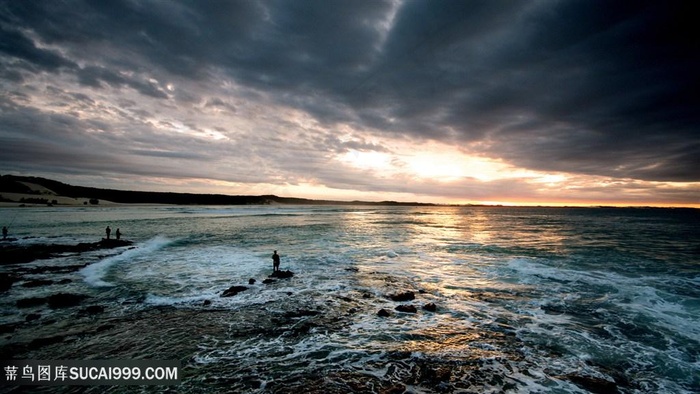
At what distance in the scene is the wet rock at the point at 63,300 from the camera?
12.6 metres

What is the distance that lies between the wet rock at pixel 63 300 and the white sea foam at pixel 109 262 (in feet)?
8.41

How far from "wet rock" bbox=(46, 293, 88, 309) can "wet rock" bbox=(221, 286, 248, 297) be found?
608 cm

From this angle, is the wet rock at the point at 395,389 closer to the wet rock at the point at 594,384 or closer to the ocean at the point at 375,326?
the ocean at the point at 375,326

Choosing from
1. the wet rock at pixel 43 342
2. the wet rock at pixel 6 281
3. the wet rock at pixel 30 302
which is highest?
the wet rock at pixel 43 342

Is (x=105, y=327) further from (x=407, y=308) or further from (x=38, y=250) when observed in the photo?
(x=38, y=250)

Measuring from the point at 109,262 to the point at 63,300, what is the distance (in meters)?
10.3

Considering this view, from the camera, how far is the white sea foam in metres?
16.8

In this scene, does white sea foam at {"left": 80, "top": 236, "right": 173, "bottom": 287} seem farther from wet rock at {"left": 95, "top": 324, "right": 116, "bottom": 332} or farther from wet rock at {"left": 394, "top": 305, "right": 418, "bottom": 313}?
wet rock at {"left": 394, "top": 305, "right": 418, "bottom": 313}

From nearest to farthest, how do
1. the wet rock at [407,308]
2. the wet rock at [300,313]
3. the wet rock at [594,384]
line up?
1. the wet rock at [594,384]
2. the wet rock at [300,313]
3. the wet rock at [407,308]

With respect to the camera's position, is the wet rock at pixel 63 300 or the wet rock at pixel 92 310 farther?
the wet rock at pixel 63 300

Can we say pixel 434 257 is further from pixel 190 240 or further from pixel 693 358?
pixel 190 240

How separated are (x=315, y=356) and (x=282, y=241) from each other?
90.0ft

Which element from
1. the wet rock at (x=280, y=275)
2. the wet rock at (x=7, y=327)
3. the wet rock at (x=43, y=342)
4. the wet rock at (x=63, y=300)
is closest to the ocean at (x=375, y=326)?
the wet rock at (x=43, y=342)

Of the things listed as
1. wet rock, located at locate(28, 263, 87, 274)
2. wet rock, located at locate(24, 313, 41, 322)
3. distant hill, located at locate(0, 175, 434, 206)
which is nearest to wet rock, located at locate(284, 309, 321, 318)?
wet rock, located at locate(24, 313, 41, 322)
